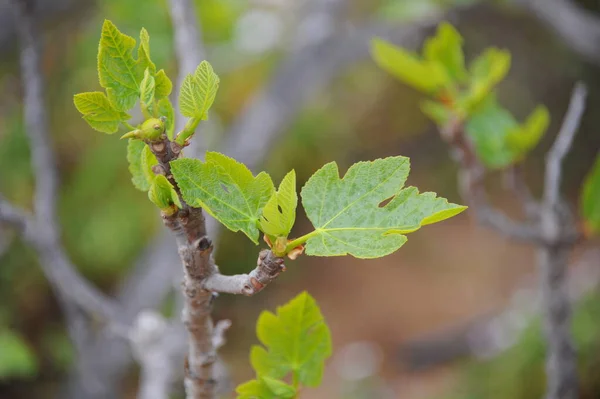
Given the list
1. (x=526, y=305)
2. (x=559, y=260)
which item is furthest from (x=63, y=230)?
(x=559, y=260)

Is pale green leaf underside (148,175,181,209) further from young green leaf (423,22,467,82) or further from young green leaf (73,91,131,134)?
young green leaf (423,22,467,82)

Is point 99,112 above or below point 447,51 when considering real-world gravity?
below

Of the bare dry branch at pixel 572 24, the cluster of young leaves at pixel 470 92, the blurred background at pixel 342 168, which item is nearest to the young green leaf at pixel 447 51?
the cluster of young leaves at pixel 470 92

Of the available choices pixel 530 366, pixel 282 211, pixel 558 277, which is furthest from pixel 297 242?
pixel 530 366

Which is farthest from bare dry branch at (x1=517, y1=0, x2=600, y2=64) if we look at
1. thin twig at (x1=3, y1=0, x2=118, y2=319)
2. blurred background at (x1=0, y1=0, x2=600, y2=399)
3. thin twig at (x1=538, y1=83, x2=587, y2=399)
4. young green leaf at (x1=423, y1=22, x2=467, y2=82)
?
thin twig at (x1=3, y1=0, x2=118, y2=319)

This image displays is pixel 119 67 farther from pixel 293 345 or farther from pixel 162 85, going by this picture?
pixel 293 345

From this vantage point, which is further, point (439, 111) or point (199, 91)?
point (439, 111)

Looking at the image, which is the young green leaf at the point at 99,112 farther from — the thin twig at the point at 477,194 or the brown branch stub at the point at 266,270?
the thin twig at the point at 477,194
